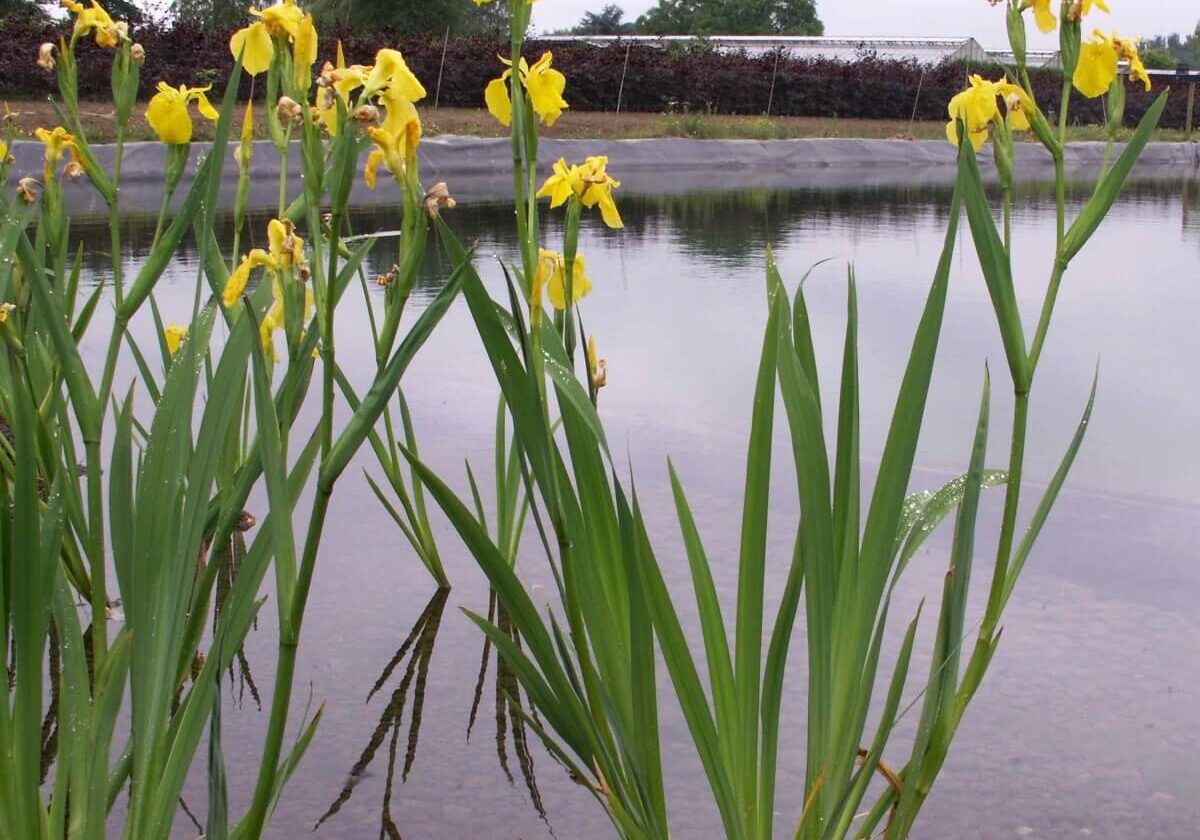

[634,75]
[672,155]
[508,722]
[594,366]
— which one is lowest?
[508,722]

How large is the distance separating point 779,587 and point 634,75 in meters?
17.1

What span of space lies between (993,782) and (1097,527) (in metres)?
1.12

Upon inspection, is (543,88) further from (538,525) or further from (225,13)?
(225,13)

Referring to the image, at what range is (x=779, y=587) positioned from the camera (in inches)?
90.5

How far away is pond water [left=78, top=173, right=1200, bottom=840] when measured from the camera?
163cm

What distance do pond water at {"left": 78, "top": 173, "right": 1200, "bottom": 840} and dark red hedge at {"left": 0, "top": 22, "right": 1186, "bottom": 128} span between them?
11.0 metres

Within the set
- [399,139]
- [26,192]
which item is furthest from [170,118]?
[399,139]

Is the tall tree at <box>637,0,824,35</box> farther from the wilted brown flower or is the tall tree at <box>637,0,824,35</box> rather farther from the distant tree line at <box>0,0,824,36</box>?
the wilted brown flower

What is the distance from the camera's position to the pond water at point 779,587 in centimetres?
163

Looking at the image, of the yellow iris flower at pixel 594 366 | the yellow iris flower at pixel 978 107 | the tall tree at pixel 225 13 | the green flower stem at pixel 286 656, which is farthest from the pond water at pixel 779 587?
the tall tree at pixel 225 13

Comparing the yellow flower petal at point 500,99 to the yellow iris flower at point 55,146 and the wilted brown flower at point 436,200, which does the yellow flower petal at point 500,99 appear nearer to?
the wilted brown flower at point 436,200

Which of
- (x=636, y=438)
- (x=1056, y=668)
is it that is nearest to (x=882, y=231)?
(x=636, y=438)

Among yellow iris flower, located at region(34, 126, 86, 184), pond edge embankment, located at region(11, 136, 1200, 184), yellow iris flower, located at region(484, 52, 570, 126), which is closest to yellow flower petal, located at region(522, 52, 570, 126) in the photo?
yellow iris flower, located at region(484, 52, 570, 126)

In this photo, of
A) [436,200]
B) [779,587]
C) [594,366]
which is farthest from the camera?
[779,587]
